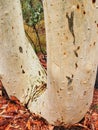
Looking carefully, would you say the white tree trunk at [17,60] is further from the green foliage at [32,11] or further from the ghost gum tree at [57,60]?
the green foliage at [32,11]

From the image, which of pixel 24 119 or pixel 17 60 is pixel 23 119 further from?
pixel 17 60

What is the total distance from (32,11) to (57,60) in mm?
1886

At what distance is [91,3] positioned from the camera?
5.75 ft

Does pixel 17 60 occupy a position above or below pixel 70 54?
below

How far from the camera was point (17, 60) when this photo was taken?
2.64 metres

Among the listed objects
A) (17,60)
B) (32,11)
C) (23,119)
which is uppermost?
(32,11)

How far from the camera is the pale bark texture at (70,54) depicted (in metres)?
1.78

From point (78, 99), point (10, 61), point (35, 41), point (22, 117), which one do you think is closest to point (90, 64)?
point (78, 99)

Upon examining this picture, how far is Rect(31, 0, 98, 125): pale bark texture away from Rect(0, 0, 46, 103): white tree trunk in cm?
44

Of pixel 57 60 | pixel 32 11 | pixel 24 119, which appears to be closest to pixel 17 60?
pixel 24 119

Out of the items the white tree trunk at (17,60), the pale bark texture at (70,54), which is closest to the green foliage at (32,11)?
the white tree trunk at (17,60)

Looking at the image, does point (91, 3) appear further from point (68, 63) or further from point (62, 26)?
point (68, 63)

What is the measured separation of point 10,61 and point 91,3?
1046mm

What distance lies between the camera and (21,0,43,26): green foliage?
3758 mm
